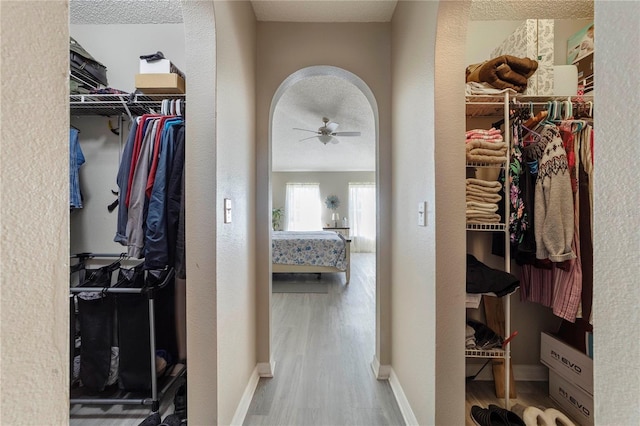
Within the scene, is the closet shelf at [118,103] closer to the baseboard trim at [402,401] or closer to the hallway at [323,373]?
the hallway at [323,373]

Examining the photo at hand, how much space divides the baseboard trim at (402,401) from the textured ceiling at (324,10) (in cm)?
242

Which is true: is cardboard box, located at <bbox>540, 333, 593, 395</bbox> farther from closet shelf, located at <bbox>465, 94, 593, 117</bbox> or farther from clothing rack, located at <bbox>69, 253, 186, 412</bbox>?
clothing rack, located at <bbox>69, 253, 186, 412</bbox>

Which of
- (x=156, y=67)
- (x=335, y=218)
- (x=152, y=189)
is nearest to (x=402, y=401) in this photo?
(x=152, y=189)

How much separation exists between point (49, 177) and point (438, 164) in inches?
48.7

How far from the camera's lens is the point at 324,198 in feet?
29.3

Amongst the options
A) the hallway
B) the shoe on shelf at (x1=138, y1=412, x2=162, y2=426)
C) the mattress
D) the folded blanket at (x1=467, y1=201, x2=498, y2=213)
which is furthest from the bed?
the folded blanket at (x1=467, y1=201, x2=498, y2=213)

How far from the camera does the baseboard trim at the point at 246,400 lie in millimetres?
1504

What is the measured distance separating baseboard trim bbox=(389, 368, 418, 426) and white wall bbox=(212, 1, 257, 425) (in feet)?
3.10

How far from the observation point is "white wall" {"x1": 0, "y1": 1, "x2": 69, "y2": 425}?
1.16 feet

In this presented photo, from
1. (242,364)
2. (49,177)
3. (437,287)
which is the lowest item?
(242,364)


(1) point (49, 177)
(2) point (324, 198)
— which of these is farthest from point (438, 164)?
(2) point (324, 198)

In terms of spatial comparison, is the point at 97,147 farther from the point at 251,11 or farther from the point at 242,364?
the point at 242,364

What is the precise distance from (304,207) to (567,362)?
7.56 meters

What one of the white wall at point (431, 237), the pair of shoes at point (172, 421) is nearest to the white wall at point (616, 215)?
the white wall at point (431, 237)
